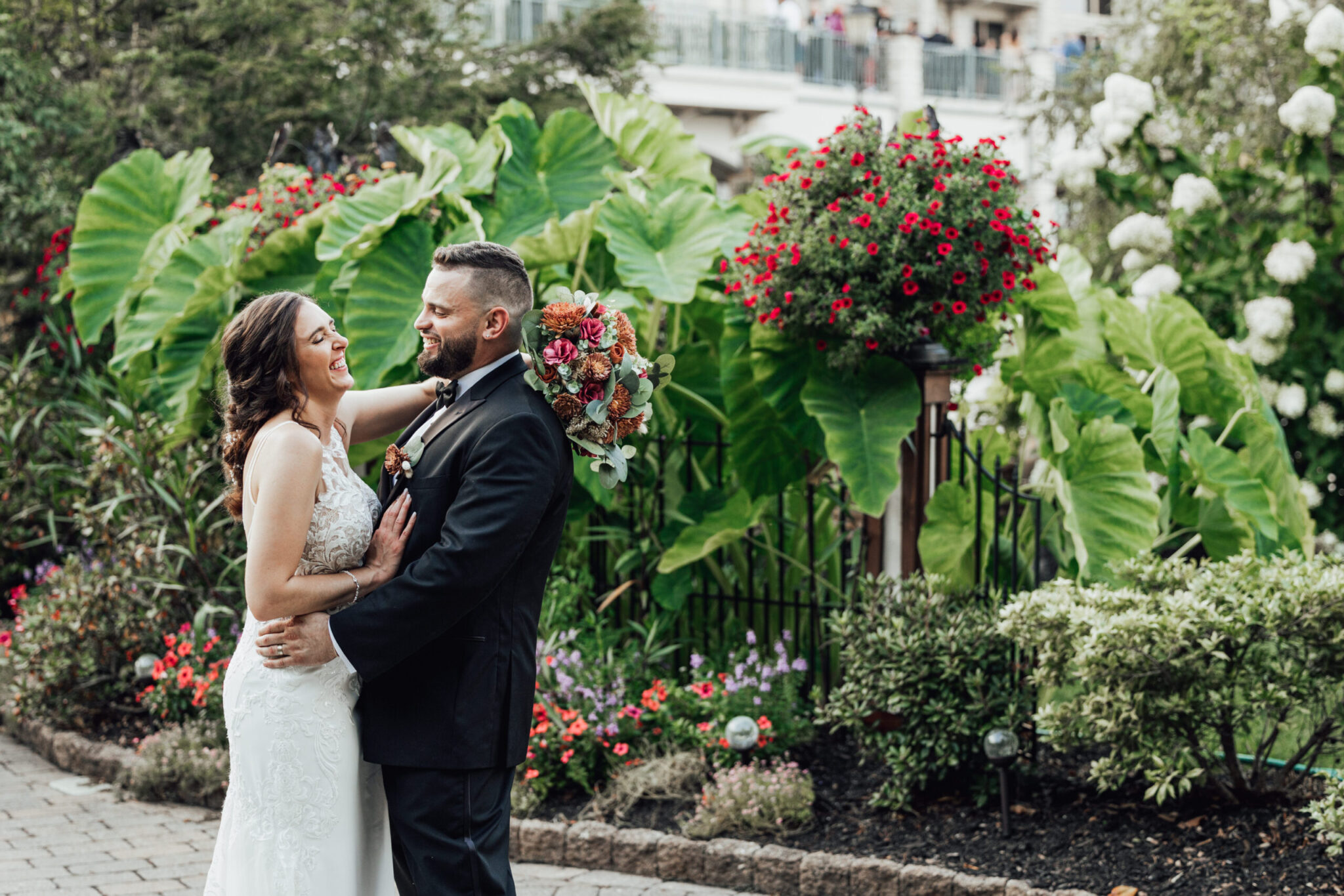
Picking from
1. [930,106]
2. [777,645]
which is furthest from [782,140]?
[777,645]

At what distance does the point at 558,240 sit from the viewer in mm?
4828

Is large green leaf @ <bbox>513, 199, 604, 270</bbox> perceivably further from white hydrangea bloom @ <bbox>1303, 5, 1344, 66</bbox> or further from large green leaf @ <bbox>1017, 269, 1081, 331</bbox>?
white hydrangea bloom @ <bbox>1303, 5, 1344, 66</bbox>

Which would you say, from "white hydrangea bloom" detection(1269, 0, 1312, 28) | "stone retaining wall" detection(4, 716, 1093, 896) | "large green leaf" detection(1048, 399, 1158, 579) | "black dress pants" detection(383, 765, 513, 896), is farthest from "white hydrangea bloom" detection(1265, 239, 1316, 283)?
"black dress pants" detection(383, 765, 513, 896)

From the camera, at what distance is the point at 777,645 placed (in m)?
4.68

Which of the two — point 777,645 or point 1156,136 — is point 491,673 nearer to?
point 777,645

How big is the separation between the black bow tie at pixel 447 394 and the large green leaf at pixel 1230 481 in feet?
10.1

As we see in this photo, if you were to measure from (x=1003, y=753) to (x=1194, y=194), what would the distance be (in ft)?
13.1

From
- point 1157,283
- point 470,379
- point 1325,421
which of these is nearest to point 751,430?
point 470,379

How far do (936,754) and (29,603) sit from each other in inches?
180

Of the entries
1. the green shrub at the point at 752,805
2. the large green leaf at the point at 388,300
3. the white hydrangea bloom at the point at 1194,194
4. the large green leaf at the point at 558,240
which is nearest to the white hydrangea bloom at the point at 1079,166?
the white hydrangea bloom at the point at 1194,194

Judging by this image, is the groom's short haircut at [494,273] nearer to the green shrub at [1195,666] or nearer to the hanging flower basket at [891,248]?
the hanging flower basket at [891,248]

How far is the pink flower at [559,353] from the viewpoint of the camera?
2480mm

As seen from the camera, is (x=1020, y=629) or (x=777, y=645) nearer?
(x=1020, y=629)

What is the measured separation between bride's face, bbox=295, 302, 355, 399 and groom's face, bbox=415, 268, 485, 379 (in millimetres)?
176
